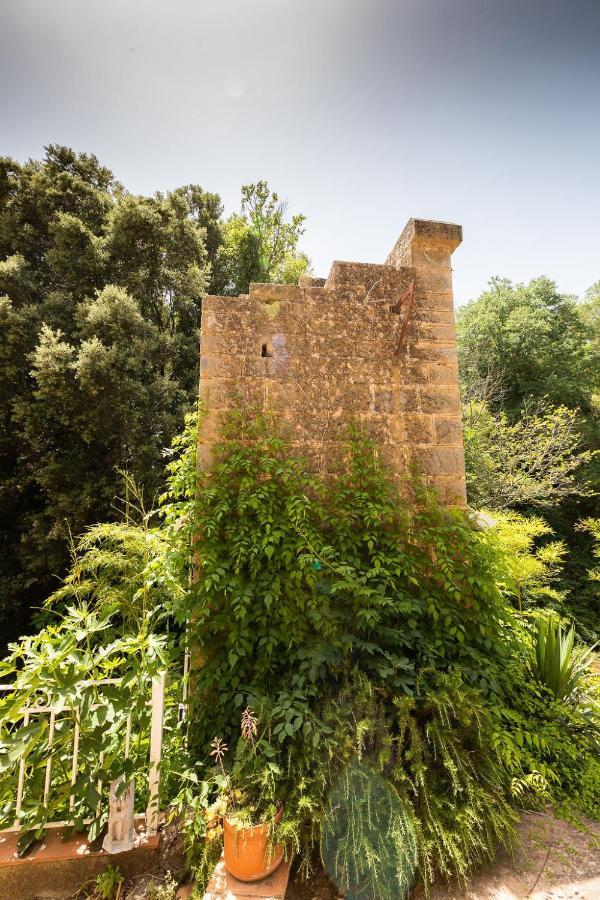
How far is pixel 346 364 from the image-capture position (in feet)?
11.3

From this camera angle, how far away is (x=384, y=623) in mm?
2816

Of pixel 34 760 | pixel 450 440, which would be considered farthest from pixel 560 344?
pixel 34 760

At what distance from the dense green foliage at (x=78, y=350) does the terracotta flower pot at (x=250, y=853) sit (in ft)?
20.3

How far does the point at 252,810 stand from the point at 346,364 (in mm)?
2929

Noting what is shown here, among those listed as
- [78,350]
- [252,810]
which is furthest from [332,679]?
[78,350]

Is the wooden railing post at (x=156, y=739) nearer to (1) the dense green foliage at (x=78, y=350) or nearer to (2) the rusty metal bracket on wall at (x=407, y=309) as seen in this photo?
(2) the rusty metal bracket on wall at (x=407, y=309)

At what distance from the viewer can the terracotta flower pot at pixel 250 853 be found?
191 cm

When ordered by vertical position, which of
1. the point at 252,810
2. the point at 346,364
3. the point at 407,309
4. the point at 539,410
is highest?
the point at 539,410

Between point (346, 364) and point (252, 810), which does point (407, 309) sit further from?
point (252, 810)

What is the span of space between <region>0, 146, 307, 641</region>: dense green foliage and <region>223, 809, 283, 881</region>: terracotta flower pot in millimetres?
6200

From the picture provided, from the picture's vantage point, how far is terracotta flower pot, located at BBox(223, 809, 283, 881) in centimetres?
191

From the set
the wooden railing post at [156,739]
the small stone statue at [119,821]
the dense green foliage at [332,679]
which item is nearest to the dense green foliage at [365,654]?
the dense green foliage at [332,679]

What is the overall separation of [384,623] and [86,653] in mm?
1837

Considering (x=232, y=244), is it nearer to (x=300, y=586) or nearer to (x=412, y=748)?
(x=300, y=586)
